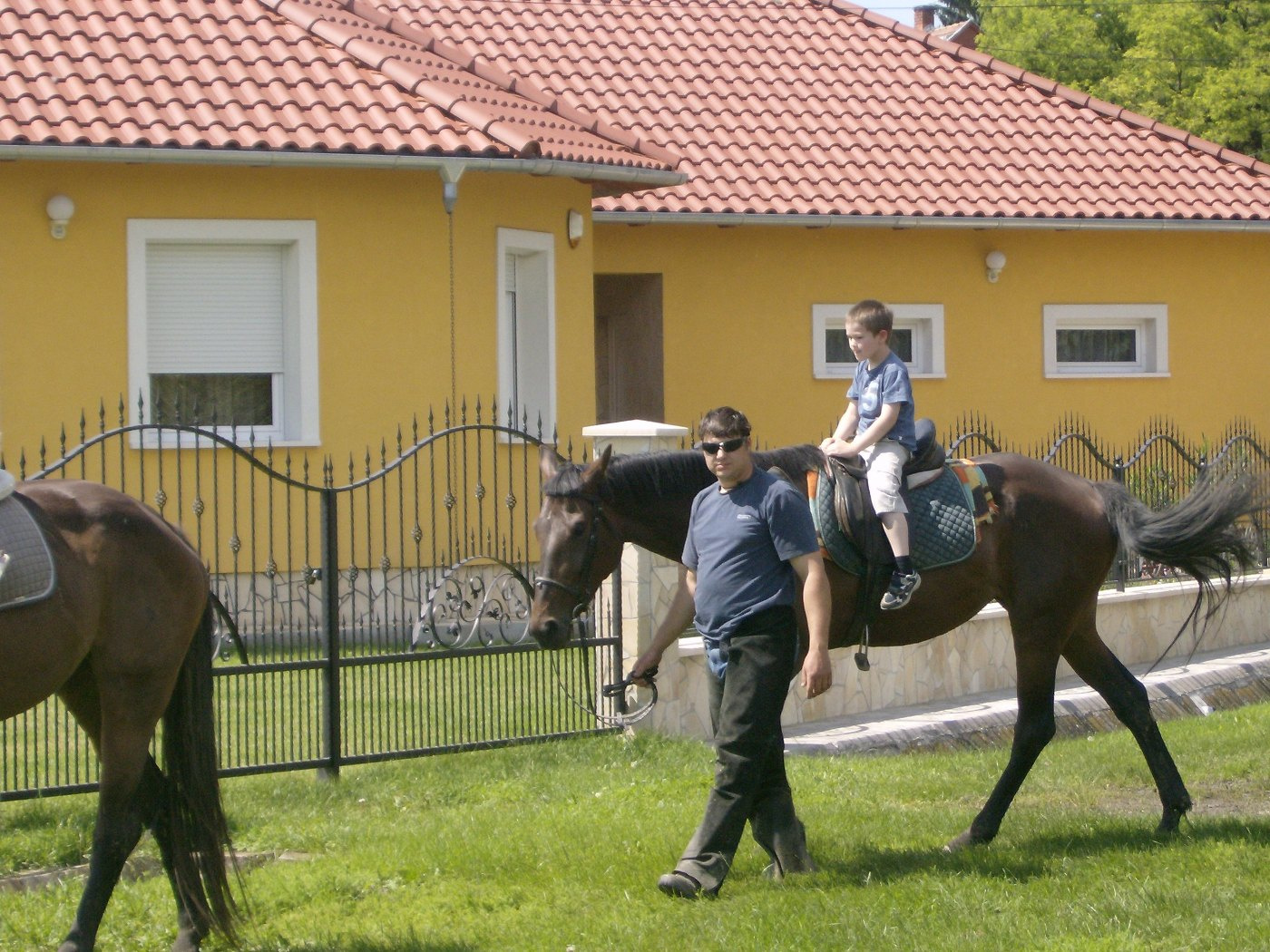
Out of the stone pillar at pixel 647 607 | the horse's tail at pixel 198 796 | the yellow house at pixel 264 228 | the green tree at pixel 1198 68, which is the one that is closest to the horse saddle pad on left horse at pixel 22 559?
the horse's tail at pixel 198 796

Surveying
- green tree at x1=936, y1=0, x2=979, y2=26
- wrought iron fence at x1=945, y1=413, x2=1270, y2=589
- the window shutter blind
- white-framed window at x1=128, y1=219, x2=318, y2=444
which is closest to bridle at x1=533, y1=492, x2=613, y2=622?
wrought iron fence at x1=945, y1=413, x2=1270, y2=589

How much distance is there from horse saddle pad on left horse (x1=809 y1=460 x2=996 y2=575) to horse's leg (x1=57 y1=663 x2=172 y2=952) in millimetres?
2787

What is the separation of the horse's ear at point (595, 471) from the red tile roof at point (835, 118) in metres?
9.85

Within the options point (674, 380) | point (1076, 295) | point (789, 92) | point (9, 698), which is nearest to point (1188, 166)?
point (1076, 295)

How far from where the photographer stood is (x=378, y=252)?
13.4 metres

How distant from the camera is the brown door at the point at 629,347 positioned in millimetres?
17672

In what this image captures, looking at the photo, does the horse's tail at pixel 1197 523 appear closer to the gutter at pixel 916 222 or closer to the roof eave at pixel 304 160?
the roof eave at pixel 304 160

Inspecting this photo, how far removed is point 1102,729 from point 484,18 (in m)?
11.7

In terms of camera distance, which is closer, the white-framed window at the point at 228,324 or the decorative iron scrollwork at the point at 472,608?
the decorative iron scrollwork at the point at 472,608

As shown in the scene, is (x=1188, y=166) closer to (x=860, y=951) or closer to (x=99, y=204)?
(x=99, y=204)

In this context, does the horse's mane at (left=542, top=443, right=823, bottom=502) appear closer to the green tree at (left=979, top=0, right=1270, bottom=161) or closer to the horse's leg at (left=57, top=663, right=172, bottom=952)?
the horse's leg at (left=57, top=663, right=172, bottom=952)

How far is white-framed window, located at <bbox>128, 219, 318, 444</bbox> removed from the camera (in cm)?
1295

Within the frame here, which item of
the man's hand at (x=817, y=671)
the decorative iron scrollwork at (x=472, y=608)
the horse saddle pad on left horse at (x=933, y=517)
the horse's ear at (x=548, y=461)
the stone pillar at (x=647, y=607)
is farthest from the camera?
the stone pillar at (x=647, y=607)

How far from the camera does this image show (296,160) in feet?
41.1
